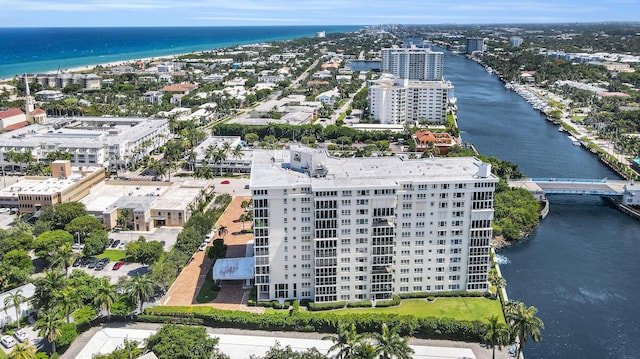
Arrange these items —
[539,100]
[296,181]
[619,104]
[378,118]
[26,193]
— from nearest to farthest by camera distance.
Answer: [296,181] < [26,193] < [378,118] < [619,104] < [539,100]

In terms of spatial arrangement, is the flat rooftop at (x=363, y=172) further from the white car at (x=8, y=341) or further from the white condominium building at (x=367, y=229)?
the white car at (x=8, y=341)

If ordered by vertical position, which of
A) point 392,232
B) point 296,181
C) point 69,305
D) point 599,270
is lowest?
point 599,270

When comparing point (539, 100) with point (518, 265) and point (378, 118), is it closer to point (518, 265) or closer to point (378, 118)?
point (378, 118)

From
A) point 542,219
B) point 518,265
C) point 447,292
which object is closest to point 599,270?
point 518,265

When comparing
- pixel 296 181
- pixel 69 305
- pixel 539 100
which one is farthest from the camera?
pixel 539 100

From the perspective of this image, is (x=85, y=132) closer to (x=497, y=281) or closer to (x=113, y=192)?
(x=113, y=192)

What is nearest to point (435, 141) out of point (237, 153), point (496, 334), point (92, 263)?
point (237, 153)
